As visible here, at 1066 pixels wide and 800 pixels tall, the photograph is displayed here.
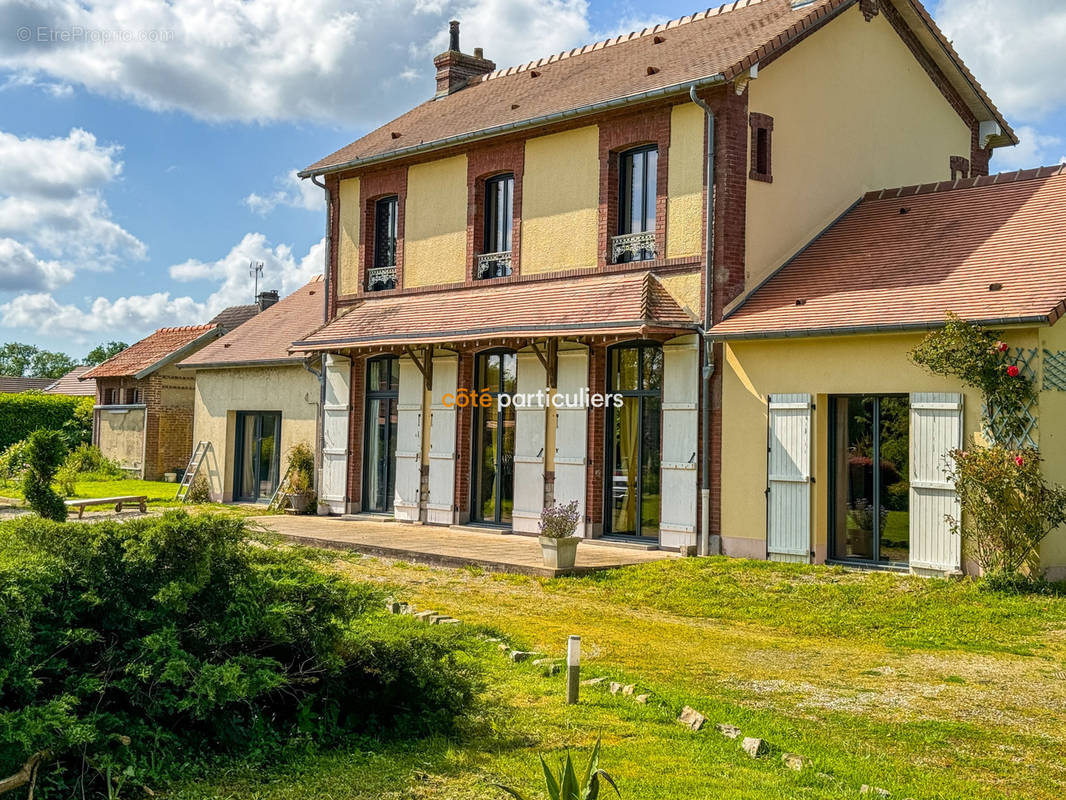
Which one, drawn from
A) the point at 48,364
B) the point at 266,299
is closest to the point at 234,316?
the point at 266,299

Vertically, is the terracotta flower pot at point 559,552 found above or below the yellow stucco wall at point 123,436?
below

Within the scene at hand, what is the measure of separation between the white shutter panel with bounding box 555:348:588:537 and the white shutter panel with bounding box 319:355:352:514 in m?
5.34

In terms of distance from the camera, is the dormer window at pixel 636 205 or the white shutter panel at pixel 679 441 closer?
the white shutter panel at pixel 679 441

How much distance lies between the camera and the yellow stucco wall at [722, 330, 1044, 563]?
12453 mm

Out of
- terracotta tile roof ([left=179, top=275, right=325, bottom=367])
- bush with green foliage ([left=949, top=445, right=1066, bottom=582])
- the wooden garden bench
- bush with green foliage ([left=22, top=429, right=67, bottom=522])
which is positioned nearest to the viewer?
bush with green foliage ([left=22, top=429, right=67, bottom=522])

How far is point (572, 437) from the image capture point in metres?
15.7

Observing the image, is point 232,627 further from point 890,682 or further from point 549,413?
point 549,413

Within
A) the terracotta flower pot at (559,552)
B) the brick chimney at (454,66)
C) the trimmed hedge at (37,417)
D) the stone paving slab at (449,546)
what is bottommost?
the stone paving slab at (449,546)

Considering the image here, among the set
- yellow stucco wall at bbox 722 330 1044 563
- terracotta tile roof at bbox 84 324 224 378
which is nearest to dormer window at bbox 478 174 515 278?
yellow stucco wall at bbox 722 330 1044 563

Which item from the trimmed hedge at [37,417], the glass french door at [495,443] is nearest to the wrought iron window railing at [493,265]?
the glass french door at [495,443]

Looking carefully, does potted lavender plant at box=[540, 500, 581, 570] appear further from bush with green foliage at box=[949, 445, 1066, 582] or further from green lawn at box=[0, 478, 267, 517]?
green lawn at box=[0, 478, 267, 517]

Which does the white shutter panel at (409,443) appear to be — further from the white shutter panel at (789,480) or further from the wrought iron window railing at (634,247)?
the white shutter panel at (789,480)

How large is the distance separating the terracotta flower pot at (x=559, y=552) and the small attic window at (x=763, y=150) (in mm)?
5780

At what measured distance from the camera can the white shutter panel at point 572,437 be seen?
50.9 ft
